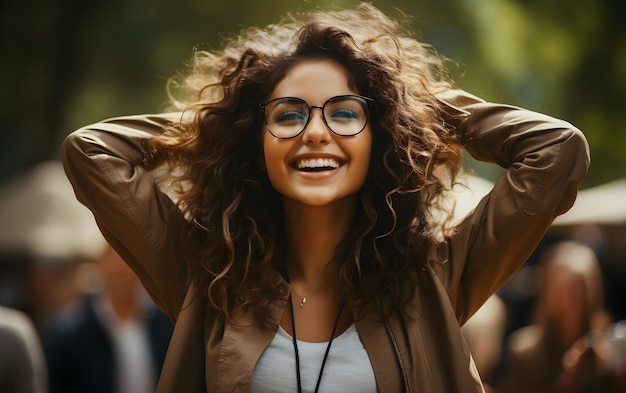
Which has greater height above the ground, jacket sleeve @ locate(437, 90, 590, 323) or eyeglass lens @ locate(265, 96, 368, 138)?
eyeglass lens @ locate(265, 96, 368, 138)

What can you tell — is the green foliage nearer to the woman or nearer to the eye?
the woman

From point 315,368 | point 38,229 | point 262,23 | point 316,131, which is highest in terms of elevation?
point 316,131

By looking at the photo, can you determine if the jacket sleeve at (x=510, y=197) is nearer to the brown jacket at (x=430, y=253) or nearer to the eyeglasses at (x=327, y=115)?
the brown jacket at (x=430, y=253)

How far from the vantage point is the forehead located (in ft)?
12.8

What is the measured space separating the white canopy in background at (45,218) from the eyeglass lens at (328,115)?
34.2ft

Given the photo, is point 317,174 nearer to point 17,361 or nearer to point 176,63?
point 17,361

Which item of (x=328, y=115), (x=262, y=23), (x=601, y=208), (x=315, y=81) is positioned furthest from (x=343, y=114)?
(x=262, y=23)

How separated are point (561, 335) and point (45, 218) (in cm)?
915

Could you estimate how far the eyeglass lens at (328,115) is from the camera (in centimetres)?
387

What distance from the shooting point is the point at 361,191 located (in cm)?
409

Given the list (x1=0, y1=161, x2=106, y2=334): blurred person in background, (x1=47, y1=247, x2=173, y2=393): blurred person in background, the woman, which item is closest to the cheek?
the woman

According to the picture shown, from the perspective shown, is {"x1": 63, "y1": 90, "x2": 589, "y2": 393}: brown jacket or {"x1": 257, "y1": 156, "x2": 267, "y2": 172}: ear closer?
{"x1": 63, "y1": 90, "x2": 589, "y2": 393}: brown jacket

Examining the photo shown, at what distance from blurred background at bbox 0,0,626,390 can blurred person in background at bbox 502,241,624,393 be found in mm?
4796

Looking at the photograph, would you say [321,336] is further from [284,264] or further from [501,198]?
[501,198]
